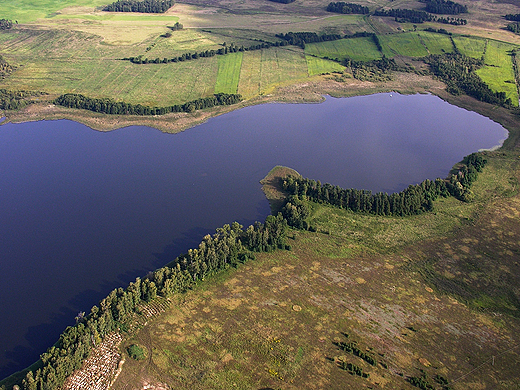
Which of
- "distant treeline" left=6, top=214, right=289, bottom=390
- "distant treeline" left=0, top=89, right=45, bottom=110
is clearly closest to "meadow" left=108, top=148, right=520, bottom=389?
Answer: "distant treeline" left=6, top=214, right=289, bottom=390

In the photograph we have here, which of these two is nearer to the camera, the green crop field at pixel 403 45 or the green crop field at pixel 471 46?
the green crop field at pixel 471 46

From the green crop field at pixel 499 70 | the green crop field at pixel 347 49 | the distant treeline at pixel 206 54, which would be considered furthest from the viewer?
the green crop field at pixel 347 49

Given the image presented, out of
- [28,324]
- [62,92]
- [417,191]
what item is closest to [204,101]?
[62,92]

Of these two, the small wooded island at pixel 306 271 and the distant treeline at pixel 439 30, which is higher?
the distant treeline at pixel 439 30

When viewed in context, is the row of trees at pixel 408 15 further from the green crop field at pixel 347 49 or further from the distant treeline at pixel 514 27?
the green crop field at pixel 347 49

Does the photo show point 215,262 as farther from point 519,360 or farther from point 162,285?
point 519,360

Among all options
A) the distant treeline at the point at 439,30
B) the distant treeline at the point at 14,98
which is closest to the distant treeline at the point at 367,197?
the distant treeline at the point at 14,98
